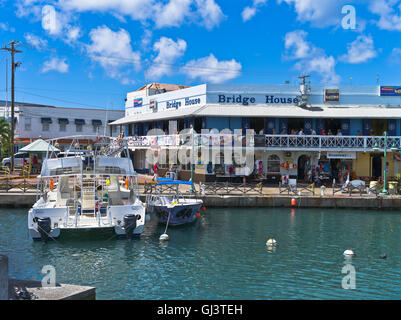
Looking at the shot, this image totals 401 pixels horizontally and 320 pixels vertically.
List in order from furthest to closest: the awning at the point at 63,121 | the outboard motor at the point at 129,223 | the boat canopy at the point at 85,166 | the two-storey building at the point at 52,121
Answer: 1. the awning at the point at 63,121
2. the two-storey building at the point at 52,121
3. the boat canopy at the point at 85,166
4. the outboard motor at the point at 129,223

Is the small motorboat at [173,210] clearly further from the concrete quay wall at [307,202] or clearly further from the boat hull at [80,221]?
the concrete quay wall at [307,202]

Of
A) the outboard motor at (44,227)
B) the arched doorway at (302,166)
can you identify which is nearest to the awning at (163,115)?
the arched doorway at (302,166)

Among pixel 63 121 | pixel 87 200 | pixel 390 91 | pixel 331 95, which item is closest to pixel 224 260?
pixel 87 200

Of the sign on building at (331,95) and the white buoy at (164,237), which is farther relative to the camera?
the sign on building at (331,95)

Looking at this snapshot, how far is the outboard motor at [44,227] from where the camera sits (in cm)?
1919

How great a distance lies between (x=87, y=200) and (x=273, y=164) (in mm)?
20155

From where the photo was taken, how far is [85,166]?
2189cm

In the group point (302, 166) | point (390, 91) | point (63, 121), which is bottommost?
point (302, 166)

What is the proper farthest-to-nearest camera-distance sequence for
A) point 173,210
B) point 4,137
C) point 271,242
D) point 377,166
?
point 4,137 → point 377,166 → point 173,210 → point 271,242

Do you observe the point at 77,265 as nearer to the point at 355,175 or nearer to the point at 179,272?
the point at 179,272

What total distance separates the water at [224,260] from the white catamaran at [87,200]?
30.3 inches

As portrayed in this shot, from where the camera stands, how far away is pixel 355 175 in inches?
1511

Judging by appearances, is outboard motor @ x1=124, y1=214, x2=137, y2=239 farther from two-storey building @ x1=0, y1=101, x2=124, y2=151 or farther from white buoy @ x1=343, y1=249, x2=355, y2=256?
two-storey building @ x1=0, y1=101, x2=124, y2=151

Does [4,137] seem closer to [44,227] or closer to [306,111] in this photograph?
[44,227]
